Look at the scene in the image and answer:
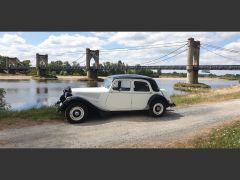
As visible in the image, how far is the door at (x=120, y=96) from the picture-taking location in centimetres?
1095

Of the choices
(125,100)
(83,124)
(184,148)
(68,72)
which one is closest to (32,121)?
(83,124)

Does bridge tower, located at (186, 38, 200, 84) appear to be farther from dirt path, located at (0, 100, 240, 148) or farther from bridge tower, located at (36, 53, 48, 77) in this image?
dirt path, located at (0, 100, 240, 148)

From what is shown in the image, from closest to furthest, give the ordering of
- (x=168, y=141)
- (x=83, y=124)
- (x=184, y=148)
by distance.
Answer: (x=184, y=148)
(x=168, y=141)
(x=83, y=124)

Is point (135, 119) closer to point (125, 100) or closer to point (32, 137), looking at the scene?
point (125, 100)

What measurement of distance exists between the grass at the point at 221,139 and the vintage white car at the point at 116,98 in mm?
2981

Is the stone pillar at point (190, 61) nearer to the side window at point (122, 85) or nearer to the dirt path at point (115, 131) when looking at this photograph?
the dirt path at point (115, 131)

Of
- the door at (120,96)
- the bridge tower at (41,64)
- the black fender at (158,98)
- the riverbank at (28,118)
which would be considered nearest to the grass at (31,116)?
the riverbank at (28,118)

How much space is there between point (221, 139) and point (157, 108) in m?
3.65

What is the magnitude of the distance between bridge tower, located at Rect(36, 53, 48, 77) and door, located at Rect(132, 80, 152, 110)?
2992 inches

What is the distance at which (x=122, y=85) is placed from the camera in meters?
11.1

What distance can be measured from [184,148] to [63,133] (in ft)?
12.8

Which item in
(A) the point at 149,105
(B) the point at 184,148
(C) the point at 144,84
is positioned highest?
(C) the point at 144,84

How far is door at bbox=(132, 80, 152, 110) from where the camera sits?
36.8 feet

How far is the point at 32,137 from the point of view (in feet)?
27.6
